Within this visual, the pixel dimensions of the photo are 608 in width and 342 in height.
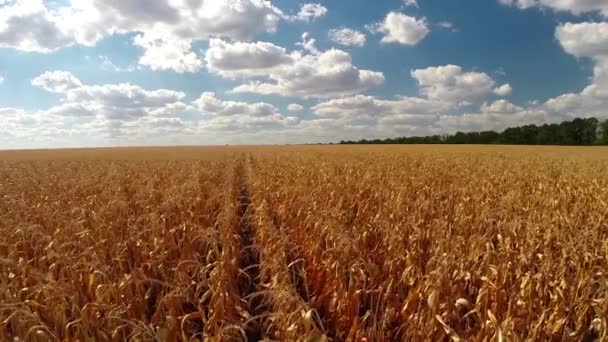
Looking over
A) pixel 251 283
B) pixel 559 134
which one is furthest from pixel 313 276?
pixel 559 134

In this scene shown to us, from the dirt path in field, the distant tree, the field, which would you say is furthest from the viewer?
the distant tree

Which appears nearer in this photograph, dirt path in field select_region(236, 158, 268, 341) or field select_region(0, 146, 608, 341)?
field select_region(0, 146, 608, 341)

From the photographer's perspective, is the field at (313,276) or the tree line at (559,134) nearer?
the field at (313,276)

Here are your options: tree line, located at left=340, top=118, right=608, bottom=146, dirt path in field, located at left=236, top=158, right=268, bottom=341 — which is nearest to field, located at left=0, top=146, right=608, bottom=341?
dirt path in field, located at left=236, top=158, right=268, bottom=341

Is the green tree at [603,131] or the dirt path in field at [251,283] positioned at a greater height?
the green tree at [603,131]

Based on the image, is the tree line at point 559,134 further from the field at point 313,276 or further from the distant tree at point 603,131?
the field at point 313,276

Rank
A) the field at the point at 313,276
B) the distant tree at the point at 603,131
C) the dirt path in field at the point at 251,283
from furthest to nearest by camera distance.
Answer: the distant tree at the point at 603,131 < the dirt path in field at the point at 251,283 < the field at the point at 313,276

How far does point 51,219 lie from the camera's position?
5.76 meters

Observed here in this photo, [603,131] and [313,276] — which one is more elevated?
[603,131]

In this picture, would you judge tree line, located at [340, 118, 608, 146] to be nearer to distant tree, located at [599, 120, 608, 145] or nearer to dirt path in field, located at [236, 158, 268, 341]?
distant tree, located at [599, 120, 608, 145]

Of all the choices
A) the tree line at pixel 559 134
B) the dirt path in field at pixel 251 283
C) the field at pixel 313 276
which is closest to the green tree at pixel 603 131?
the tree line at pixel 559 134

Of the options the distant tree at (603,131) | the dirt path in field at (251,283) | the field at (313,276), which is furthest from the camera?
the distant tree at (603,131)

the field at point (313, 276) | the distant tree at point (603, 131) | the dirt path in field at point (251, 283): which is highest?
the distant tree at point (603, 131)

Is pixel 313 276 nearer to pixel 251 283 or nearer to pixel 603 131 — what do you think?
pixel 251 283
